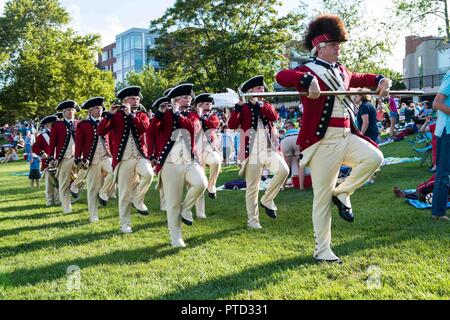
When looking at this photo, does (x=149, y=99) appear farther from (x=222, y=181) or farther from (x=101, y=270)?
(x=101, y=270)

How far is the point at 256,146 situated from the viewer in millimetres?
7945

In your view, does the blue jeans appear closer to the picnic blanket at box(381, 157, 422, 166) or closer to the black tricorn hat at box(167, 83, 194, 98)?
the black tricorn hat at box(167, 83, 194, 98)

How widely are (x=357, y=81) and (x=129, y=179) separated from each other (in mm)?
4332

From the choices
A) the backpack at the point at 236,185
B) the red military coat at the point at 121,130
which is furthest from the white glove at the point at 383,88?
the backpack at the point at 236,185

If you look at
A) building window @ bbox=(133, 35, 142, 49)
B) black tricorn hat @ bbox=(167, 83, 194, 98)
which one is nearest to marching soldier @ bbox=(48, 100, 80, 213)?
black tricorn hat @ bbox=(167, 83, 194, 98)

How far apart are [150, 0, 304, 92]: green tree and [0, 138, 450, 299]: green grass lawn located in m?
25.2

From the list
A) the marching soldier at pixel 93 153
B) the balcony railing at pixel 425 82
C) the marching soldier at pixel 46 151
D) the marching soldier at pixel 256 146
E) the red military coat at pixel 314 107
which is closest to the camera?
the red military coat at pixel 314 107

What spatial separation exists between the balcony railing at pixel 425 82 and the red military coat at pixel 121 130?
39555 millimetres

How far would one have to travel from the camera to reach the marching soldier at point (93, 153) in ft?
30.9

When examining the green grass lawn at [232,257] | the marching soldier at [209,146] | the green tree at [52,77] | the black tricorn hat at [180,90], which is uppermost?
the green tree at [52,77]

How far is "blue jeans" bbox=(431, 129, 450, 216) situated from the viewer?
6.60m

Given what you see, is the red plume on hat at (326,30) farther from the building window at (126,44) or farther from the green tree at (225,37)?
the building window at (126,44)

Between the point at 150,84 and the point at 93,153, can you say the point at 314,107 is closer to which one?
the point at 93,153

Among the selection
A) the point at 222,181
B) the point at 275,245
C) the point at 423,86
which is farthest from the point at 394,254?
the point at 423,86
